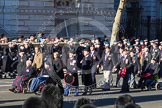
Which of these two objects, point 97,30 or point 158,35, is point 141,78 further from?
point 158,35

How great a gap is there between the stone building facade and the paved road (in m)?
13.9

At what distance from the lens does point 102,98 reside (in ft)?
65.2

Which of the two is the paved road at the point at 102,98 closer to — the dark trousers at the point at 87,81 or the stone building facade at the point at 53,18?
the dark trousers at the point at 87,81

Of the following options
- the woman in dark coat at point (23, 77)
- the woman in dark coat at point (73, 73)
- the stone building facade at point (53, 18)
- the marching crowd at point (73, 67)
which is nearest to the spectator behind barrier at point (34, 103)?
the marching crowd at point (73, 67)

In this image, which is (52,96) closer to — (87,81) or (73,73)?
(73,73)

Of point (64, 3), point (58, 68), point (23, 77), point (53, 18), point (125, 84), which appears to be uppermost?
point (64, 3)

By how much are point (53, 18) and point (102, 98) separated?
62.2ft

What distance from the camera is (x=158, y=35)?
48.0 m

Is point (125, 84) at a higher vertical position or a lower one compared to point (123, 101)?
lower

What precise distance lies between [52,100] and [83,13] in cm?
2769

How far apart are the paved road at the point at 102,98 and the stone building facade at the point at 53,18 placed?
13.9 meters

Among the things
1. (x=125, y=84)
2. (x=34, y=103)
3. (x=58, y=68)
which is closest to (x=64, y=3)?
(x=125, y=84)

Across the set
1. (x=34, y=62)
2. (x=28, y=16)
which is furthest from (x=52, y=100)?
(x=28, y=16)

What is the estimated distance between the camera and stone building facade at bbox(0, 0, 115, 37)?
36959 mm
